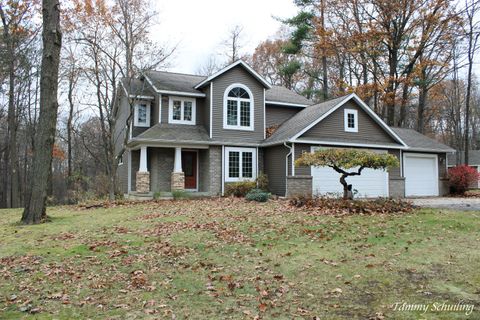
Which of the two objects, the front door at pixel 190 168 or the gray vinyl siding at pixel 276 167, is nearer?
the gray vinyl siding at pixel 276 167

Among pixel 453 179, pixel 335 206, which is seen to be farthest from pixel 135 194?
pixel 453 179

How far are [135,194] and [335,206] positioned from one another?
389 inches

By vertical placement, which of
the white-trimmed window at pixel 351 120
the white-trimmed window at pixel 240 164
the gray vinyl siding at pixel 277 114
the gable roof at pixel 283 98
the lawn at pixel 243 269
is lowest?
the lawn at pixel 243 269

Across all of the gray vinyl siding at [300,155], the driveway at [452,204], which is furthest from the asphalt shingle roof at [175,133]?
the driveway at [452,204]

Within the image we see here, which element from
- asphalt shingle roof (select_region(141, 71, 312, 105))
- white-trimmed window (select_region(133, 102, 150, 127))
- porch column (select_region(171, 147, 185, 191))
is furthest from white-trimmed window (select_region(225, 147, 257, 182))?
white-trimmed window (select_region(133, 102, 150, 127))

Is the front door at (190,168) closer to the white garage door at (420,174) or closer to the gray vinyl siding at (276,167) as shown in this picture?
the gray vinyl siding at (276,167)

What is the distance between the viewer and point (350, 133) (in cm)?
1842

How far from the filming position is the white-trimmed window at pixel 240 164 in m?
18.0

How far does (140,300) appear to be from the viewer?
446cm

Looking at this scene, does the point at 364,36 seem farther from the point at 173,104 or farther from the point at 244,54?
the point at 173,104

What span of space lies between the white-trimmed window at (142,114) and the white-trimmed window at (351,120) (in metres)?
10.6

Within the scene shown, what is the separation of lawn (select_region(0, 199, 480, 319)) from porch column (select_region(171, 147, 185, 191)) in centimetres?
768

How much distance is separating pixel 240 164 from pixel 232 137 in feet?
4.81

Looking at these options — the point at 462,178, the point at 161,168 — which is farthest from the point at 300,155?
the point at 462,178
